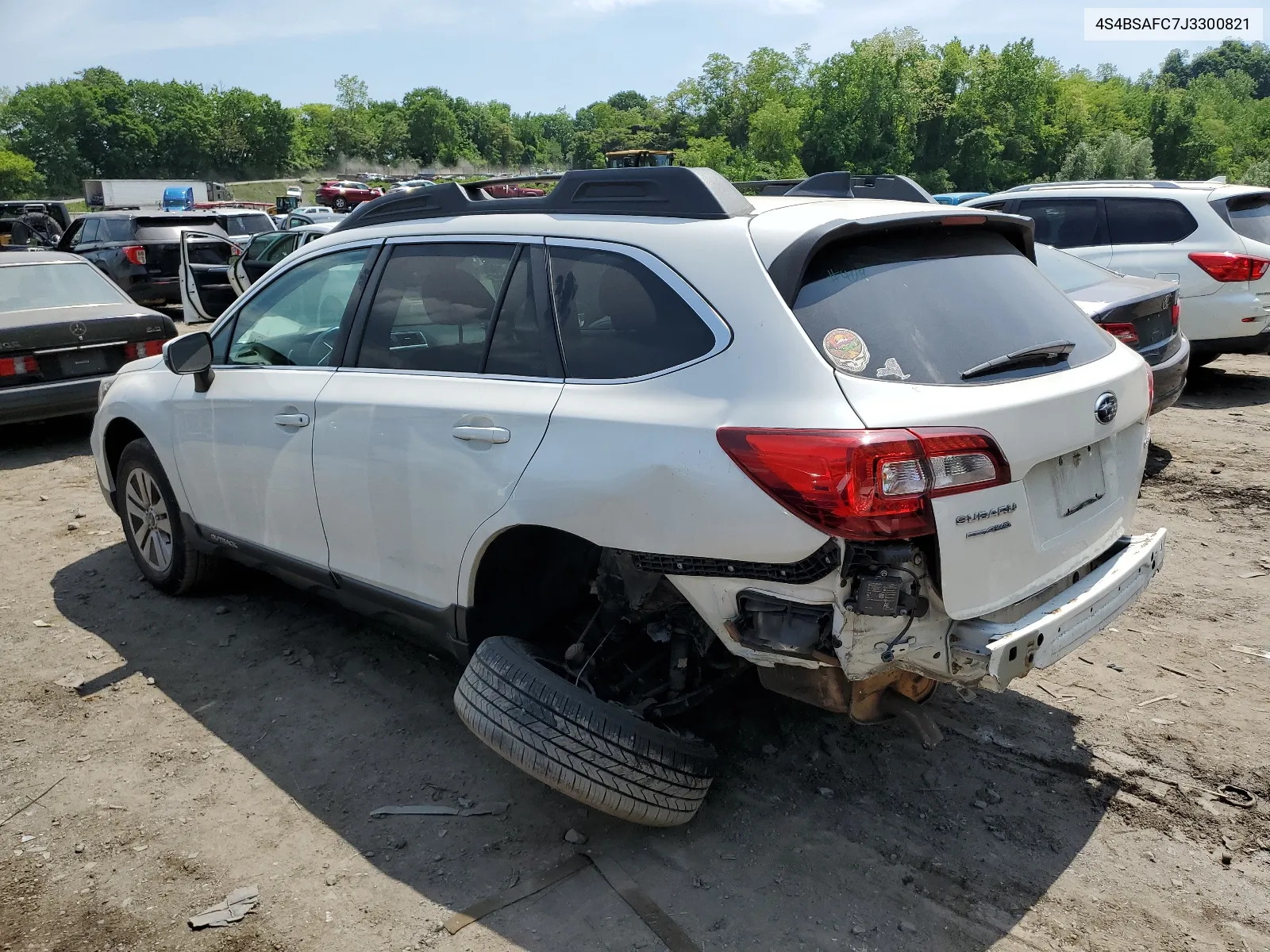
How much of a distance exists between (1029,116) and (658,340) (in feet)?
198

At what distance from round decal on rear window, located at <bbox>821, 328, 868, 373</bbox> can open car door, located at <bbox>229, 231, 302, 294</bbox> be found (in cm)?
1165

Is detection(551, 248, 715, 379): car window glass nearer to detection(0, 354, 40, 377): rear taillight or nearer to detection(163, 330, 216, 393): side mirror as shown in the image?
detection(163, 330, 216, 393): side mirror

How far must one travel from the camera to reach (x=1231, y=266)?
8.33 metres

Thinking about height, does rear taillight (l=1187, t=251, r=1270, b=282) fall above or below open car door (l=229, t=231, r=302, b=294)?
below

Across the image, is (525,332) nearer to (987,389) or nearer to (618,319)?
(618,319)

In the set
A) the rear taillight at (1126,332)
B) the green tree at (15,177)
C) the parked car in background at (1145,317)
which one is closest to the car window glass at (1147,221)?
the parked car in background at (1145,317)

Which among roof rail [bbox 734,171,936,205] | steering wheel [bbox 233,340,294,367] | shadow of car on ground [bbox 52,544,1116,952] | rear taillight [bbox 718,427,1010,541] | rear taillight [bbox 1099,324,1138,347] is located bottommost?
shadow of car on ground [bbox 52,544,1116,952]

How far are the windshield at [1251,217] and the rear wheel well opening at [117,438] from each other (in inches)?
352

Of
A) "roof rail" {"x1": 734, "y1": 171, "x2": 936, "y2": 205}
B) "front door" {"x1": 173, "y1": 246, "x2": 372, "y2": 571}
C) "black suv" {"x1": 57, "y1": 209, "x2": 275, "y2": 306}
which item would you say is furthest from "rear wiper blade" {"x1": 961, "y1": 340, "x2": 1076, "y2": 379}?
"black suv" {"x1": 57, "y1": 209, "x2": 275, "y2": 306}

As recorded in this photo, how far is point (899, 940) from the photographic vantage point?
8.38 feet

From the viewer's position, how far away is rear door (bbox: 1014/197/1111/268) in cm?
918

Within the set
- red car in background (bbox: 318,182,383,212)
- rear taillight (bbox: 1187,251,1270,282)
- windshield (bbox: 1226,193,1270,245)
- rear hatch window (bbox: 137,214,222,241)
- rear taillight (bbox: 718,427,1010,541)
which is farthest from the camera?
red car in background (bbox: 318,182,383,212)

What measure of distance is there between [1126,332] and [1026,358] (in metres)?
4.00

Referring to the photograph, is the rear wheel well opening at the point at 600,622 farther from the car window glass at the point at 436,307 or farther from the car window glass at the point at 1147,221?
the car window glass at the point at 1147,221
